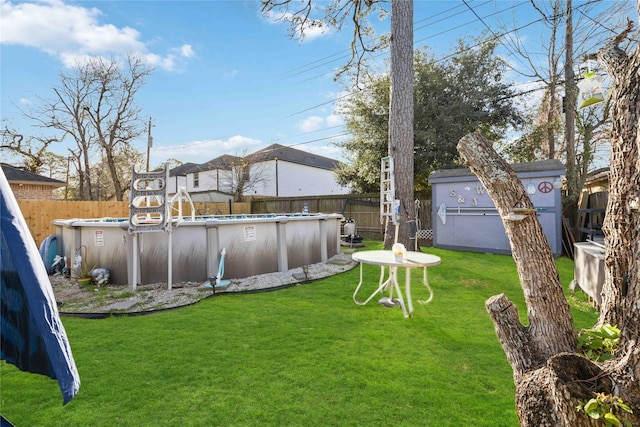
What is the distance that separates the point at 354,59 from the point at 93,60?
43.7 ft

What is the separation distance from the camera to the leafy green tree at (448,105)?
425 inches

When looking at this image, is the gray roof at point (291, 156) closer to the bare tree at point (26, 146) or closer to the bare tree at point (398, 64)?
the bare tree at point (26, 146)

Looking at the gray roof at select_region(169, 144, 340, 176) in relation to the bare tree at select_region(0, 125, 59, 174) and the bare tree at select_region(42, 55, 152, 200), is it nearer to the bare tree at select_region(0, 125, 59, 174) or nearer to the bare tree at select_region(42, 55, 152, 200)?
the bare tree at select_region(42, 55, 152, 200)

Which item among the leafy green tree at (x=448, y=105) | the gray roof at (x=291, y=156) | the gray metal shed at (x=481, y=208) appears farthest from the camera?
the gray roof at (x=291, y=156)

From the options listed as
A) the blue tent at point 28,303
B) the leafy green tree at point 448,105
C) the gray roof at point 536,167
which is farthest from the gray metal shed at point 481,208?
the blue tent at point 28,303

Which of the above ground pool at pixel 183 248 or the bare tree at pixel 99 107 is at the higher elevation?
the bare tree at pixel 99 107

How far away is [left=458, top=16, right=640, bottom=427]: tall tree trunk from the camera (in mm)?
1018

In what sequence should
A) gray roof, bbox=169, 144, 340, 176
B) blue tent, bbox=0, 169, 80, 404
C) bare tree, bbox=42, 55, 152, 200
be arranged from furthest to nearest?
gray roof, bbox=169, 144, 340, 176 → bare tree, bbox=42, 55, 152, 200 → blue tent, bbox=0, 169, 80, 404

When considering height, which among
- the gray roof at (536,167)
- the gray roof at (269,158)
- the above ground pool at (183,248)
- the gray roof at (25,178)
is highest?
the gray roof at (269,158)

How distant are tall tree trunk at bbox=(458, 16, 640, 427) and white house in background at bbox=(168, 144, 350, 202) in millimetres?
15475

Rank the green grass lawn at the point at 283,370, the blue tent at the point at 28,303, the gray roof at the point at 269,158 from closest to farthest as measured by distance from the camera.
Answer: the blue tent at the point at 28,303, the green grass lawn at the point at 283,370, the gray roof at the point at 269,158

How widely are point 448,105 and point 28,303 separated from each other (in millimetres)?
12310

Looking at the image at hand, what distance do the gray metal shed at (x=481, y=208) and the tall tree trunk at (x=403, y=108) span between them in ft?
6.07

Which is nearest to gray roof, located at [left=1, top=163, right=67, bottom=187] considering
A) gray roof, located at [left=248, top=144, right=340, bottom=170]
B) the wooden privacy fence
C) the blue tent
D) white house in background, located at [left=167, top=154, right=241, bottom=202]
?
the wooden privacy fence
